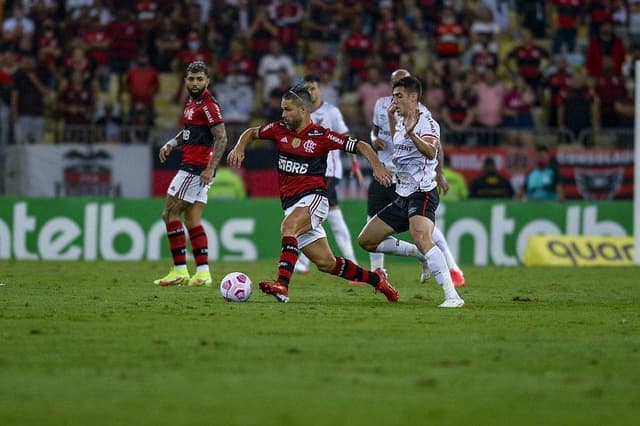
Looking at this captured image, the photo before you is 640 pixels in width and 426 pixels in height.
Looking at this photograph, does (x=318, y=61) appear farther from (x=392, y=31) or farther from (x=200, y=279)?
(x=200, y=279)

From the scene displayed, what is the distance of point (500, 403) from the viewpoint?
24.9 ft

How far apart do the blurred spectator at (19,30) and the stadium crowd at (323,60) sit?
42mm

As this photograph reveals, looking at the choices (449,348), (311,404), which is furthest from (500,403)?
(449,348)

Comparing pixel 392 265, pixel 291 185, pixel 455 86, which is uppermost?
pixel 455 86

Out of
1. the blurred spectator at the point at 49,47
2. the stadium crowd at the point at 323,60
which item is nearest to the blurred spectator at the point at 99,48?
the stadium crowd at the point at 323,60

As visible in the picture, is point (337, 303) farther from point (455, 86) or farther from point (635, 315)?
point (455, 86)

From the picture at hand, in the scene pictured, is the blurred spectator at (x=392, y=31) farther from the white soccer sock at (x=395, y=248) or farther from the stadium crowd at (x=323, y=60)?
the white soccer sock at (x=395, y=248)

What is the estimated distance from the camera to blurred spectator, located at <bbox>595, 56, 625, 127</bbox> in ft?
88.4

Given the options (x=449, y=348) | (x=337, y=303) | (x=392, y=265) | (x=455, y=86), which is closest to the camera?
(x=449, y=348)

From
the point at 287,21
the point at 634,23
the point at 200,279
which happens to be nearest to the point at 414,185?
the point at 200,279

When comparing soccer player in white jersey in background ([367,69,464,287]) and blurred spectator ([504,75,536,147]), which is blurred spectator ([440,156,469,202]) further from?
soccer player in white jersey in background ([367,69,464,287])

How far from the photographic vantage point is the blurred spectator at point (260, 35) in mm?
28188

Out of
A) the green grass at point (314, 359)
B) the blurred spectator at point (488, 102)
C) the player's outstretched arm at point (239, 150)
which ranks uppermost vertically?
the blurred spectator at point (488, 102)

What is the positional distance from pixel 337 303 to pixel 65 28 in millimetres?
16767
